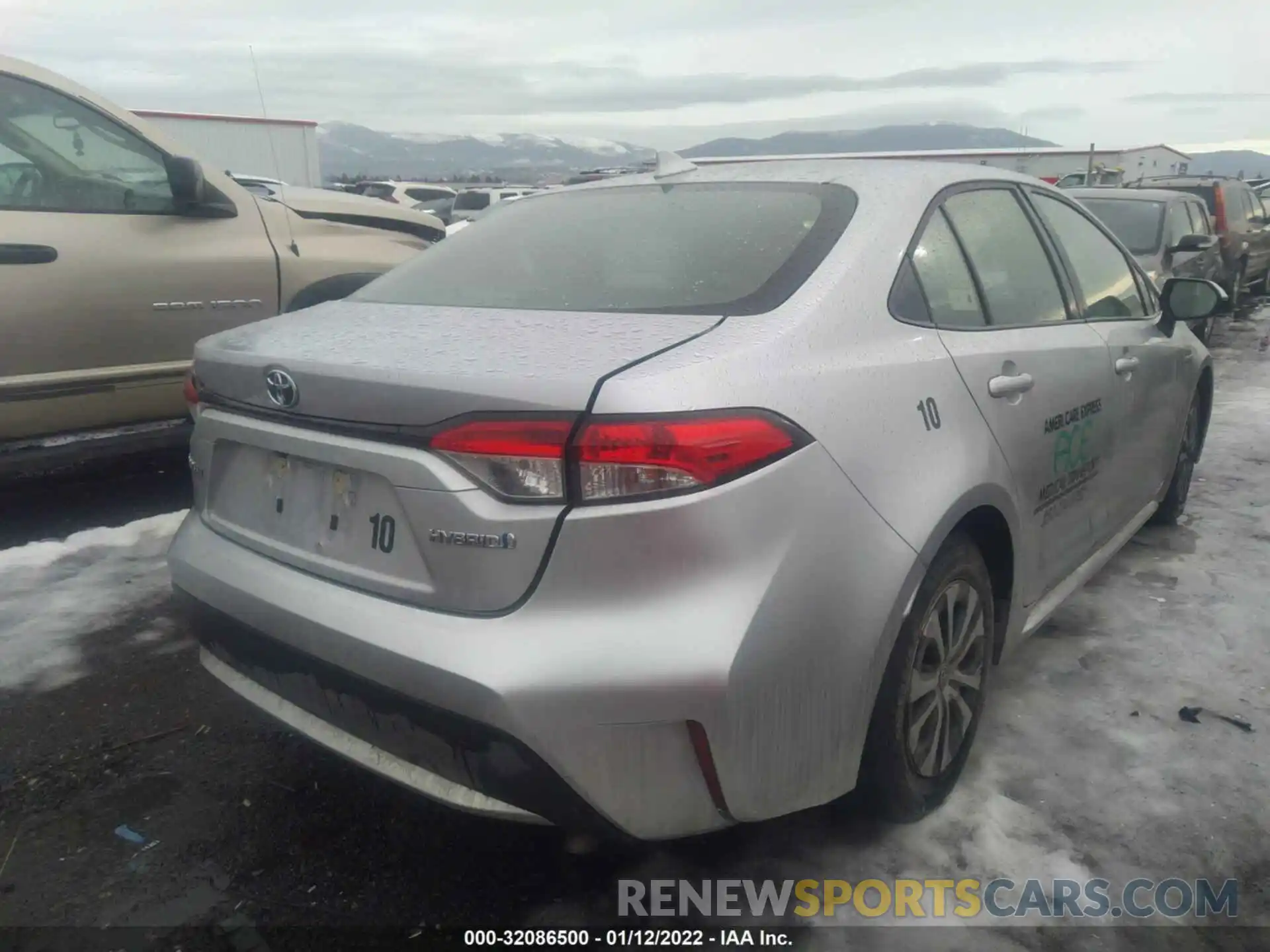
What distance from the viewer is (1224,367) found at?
8891mm

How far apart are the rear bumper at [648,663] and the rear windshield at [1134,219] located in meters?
7.13

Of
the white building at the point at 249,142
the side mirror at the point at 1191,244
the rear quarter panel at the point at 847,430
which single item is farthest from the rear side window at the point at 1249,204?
the white building at the point at 249,142

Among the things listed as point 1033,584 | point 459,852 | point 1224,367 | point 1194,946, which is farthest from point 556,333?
point 1224,367

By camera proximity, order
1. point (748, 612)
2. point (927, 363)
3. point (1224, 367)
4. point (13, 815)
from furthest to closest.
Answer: point (1224, 367), point (13, 815), point (927, 363), point (748, 612)

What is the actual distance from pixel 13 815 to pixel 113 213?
2.90 m

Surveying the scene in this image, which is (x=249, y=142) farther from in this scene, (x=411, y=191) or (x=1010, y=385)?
(x=1010, y=385)

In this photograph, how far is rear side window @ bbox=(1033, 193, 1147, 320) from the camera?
10.7ft

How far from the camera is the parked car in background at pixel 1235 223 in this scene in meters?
11.2

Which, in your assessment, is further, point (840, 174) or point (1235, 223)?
point (1235, 223)

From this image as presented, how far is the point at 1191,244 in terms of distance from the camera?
25.4ft

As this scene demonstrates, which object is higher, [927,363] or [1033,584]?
[927,363]

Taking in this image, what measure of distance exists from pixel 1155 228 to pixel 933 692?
7.11 meters

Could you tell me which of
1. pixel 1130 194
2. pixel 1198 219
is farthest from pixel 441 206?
pixel 1130 194

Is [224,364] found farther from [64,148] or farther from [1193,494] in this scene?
[1193,494]
